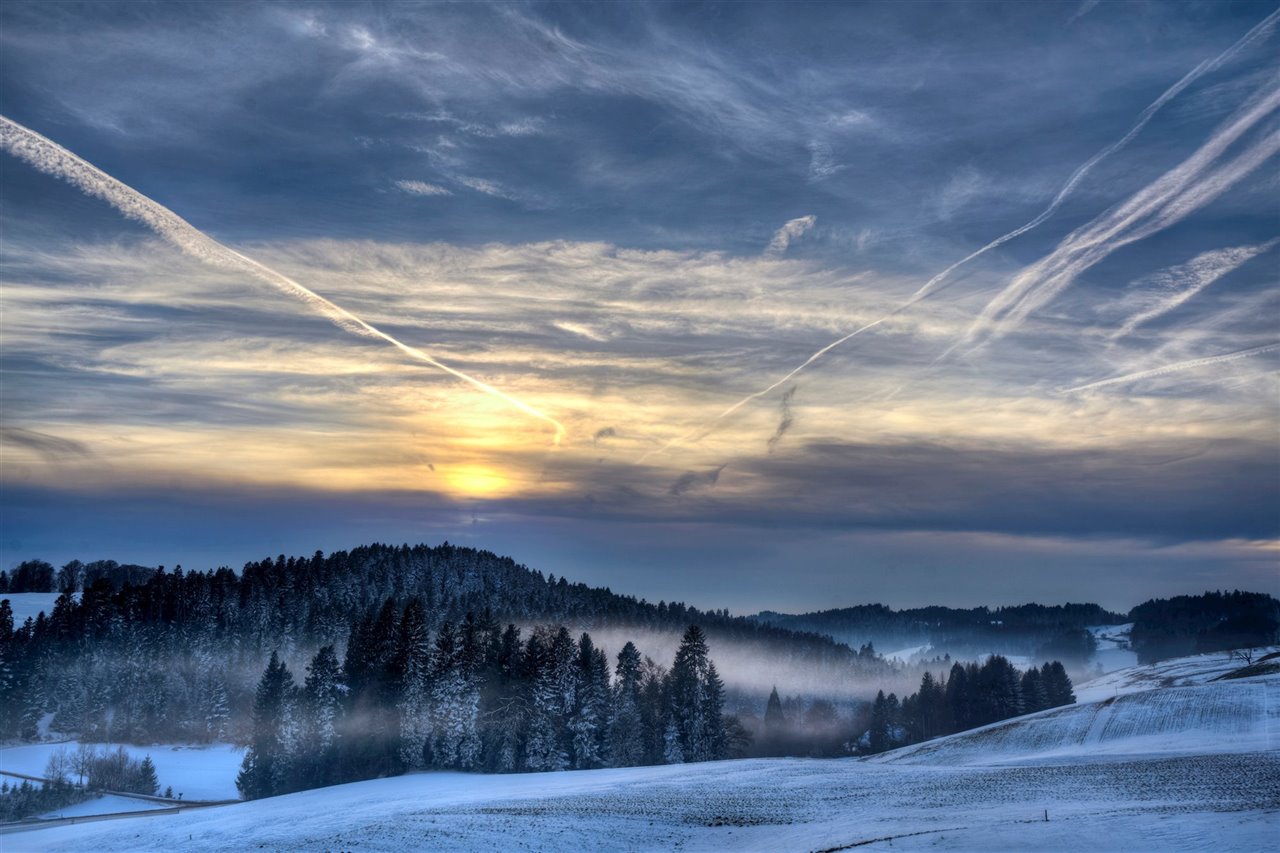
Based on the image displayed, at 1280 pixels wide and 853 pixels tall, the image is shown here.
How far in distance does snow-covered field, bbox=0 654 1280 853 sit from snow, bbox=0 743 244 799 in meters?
36.5

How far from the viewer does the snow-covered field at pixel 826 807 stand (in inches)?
1697

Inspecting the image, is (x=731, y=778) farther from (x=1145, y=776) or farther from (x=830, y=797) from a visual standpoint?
(x=1145, y=776)

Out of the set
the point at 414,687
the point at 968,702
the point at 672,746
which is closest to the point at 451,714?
the point at 414,687

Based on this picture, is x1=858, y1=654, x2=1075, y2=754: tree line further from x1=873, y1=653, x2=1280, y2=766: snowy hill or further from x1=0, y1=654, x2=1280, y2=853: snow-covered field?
x1=0, y1=654, x2=1280, y2=853: snow-covered field

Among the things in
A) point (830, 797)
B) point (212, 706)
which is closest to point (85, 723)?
point (212, 706)

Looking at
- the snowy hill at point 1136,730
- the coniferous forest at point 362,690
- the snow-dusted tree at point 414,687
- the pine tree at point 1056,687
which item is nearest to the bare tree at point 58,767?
the coniferous forest at point 362,690

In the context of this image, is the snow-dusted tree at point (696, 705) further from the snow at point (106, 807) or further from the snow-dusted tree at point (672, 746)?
the snow at point (106, 807)

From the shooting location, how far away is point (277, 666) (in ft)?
335

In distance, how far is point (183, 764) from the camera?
→ 115 meters

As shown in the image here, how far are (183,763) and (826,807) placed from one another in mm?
96477

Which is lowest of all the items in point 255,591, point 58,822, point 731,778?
point 58,822

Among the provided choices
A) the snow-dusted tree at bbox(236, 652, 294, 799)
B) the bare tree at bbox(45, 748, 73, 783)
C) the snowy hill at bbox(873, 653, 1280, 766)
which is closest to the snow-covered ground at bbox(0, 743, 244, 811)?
the bare tree at bbox(45, 748, 73, 783)

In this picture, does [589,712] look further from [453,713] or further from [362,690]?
[362,690]

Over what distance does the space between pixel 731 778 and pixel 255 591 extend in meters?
127
